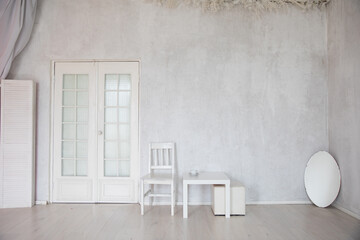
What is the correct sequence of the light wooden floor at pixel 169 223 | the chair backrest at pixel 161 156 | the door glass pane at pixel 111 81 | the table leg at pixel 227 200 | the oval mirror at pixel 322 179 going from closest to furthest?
1. the light wooden floor at pixel 169 223
2. the table leg at pixel 227 200
3. the oval mirror at pixel 322 179
4. the chair backrest at pixel 161 156
5. the door glass pane at pixel 111 81

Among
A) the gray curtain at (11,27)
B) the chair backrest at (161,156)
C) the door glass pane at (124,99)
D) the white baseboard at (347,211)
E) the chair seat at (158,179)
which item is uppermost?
the gray curtain at (11,27)

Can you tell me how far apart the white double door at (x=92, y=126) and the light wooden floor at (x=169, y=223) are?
0.44 meters

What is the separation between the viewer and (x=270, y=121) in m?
4.24

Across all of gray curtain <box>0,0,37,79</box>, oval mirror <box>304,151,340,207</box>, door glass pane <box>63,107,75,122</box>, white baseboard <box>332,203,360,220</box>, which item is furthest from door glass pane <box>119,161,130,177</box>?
white baseboard <box>332,203,360,220</box>

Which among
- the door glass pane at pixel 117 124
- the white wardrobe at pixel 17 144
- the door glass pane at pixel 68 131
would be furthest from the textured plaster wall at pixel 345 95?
the white wardrobe at pixel 17 144

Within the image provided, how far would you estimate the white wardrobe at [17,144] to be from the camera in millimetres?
3980

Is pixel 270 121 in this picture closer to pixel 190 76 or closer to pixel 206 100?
pixel 206 100

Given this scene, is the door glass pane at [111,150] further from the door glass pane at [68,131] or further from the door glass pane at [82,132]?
the door glass pane at [68,131]

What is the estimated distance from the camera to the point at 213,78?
4.24 m

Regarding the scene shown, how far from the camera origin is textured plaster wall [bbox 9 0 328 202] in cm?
422

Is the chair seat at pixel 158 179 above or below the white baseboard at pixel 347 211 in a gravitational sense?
above

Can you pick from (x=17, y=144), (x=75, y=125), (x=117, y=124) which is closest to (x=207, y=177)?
(x=117, y=124)

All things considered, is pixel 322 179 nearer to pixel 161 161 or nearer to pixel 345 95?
pixel 345 95

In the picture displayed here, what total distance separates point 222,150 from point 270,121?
2.87 feet
